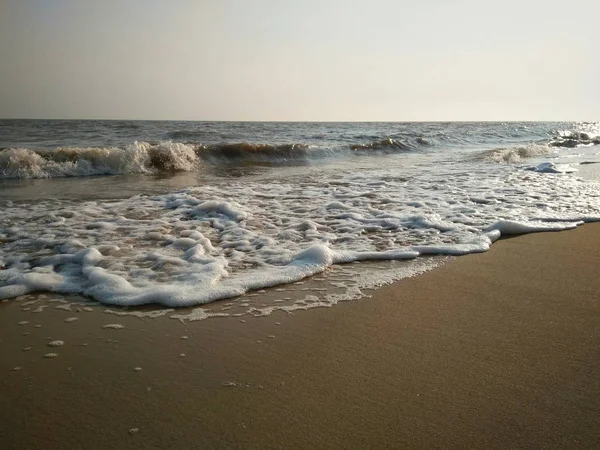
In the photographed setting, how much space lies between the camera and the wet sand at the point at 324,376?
1.48 meters

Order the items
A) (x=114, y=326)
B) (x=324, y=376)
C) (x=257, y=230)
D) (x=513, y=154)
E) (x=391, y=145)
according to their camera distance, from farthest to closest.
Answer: (x=391, y=145) < (x=513, y=154) < (x=257, y=230) < (x=114, y=326) < (x=324, y=376)

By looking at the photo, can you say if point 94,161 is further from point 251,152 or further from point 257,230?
point 257,230

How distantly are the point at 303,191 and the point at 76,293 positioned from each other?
4.42 meters

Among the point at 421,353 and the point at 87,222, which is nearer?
the point at 421,353

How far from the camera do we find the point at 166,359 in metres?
1.97

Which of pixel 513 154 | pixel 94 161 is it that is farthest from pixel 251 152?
pixel 513 154

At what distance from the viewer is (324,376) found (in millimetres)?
1831

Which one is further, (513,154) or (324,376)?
(513,154)

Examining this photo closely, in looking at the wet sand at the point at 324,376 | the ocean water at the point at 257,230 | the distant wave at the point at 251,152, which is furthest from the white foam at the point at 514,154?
the wet sand at the point at 324,376

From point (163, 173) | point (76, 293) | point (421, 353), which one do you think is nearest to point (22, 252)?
point (76, 293)

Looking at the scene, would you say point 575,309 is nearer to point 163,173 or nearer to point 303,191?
point 303,191

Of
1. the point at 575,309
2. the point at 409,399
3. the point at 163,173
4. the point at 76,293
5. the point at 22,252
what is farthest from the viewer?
the point at 163,173

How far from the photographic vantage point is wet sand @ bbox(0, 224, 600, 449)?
1483 millimetres

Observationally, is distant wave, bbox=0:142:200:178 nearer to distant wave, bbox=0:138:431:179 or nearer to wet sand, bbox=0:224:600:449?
distant wave, bbox=0:138:431:179
